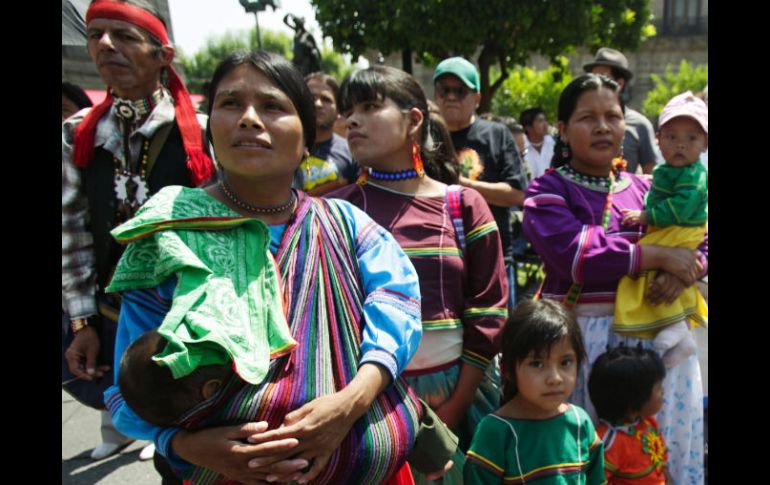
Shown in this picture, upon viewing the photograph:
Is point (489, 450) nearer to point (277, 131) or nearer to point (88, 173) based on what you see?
point (277, 131)

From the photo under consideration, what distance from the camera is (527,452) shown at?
203cm

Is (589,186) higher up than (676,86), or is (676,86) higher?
(676,86)

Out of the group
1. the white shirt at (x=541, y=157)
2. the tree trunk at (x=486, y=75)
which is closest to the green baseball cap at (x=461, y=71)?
the white shirt at (x=541, y=157)

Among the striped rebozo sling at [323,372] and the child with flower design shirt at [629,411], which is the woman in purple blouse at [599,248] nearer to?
the child with flower design shirt at [629,411]

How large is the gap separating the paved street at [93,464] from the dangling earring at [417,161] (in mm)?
2325

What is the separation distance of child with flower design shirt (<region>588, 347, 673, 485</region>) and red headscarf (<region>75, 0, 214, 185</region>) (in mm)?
1802

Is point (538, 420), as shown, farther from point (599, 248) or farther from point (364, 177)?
point (364, 177)

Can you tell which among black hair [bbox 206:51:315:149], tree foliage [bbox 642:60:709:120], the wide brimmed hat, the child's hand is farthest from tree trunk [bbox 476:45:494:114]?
tree foliage [bbox 642:60:709:120]

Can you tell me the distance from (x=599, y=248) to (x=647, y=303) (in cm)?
33

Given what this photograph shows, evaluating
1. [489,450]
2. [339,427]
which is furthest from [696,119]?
[339,427]

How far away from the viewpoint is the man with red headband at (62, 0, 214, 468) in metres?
2.40

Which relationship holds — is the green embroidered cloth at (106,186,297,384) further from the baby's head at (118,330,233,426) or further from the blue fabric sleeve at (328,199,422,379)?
the blue fabric sleeve at (328,199,422,379)

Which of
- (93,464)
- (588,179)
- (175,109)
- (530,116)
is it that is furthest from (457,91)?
(530,116)

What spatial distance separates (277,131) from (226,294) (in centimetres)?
46
